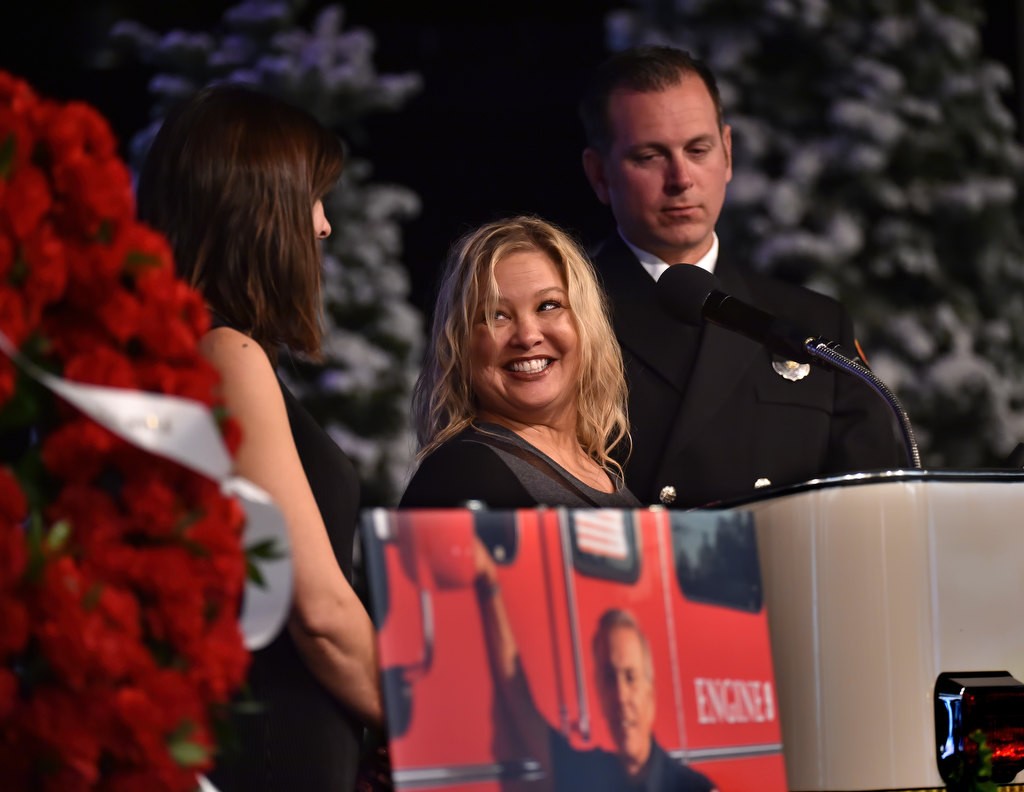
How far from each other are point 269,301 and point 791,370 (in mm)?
1087

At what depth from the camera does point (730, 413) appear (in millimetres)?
2379

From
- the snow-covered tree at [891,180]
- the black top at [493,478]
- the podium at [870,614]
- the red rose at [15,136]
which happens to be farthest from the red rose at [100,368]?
the snow-covered tree at [891,180]

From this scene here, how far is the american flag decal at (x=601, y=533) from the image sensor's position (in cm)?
122

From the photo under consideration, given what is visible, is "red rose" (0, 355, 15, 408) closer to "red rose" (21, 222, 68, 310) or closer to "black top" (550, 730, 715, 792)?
"red rose" (21, 222, 68, 310)

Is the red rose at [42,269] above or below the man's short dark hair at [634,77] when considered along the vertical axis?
below

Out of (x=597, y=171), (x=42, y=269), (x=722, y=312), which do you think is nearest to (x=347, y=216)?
(x=597, y=171)

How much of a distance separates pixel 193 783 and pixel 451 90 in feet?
13.6

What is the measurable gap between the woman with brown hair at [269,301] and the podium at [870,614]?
43 centimetres

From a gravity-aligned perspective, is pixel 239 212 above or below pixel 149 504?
above

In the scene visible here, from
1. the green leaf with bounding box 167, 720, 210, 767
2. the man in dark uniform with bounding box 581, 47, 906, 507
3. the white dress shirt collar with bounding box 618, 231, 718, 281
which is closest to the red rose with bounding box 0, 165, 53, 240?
the green leaf with bounding box 167, 720, 210, 767

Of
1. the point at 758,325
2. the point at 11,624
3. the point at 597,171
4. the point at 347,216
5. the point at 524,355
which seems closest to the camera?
the point at 11,624

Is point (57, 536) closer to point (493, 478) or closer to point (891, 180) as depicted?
point (493, 478)

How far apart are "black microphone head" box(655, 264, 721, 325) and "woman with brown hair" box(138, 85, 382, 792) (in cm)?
45

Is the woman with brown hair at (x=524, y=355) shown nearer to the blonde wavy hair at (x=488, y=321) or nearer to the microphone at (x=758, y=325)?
the blonde wavy hair at (x=488, y=321)
